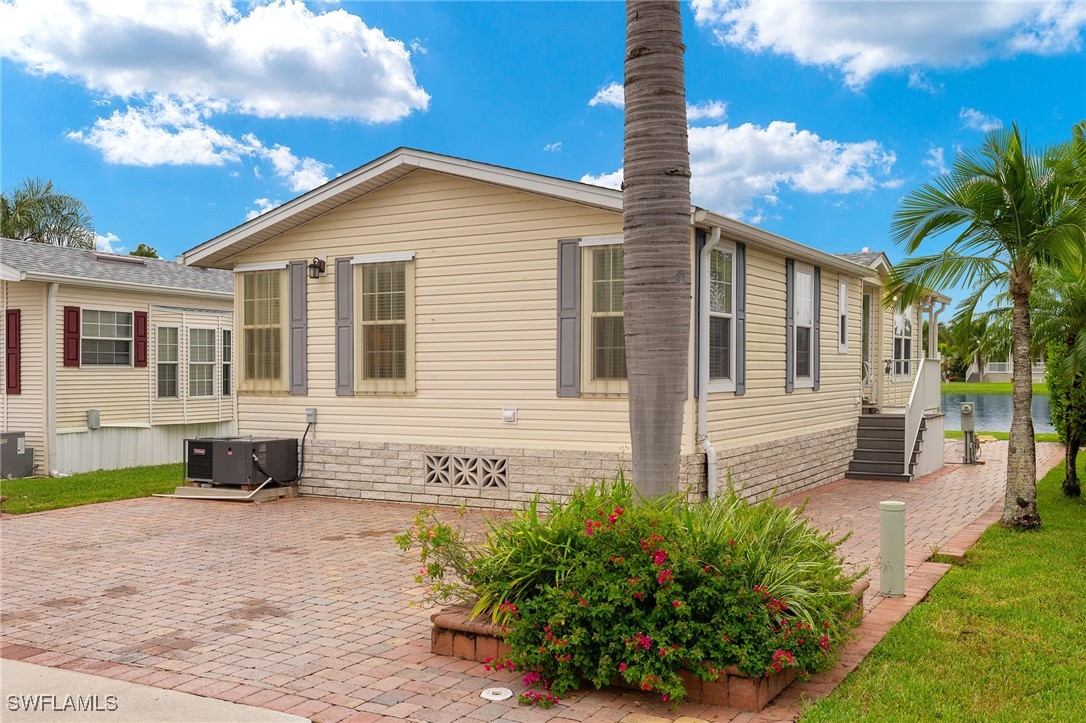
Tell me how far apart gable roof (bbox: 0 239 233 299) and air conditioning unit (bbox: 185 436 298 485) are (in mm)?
5007

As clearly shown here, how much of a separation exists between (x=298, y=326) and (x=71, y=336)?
5720mm

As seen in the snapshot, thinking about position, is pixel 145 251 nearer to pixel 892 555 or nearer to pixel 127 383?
pixel 127 383

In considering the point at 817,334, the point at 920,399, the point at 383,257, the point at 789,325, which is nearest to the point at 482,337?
the point at 383,257

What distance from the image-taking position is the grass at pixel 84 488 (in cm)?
1189

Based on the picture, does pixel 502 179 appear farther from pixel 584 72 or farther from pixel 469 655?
pixel 469 655

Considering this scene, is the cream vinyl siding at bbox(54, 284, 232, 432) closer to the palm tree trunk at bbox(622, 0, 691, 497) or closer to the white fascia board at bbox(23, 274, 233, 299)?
the white fascia board at bbox(23, 274, 233, 299)

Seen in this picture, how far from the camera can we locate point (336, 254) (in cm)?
1219

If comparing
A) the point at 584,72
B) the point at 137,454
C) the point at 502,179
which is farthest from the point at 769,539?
the point at 137,454

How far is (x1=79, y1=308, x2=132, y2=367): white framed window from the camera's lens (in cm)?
1602

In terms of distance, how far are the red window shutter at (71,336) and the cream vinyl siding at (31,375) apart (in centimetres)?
34

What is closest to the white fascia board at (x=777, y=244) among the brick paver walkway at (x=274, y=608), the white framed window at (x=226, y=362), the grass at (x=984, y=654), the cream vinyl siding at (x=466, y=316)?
the cream vinyl siding at (x=466, y=316)

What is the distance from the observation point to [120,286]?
16.3 metres

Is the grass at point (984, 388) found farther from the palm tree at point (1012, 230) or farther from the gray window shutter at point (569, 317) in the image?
the gray window shutter at point (569, 317)

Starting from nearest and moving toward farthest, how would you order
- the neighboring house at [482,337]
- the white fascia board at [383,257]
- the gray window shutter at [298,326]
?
1. the neighboring house at [482,337]
2. the white fascia board at [383,257]
3. the gray window shutter at [298,326]
